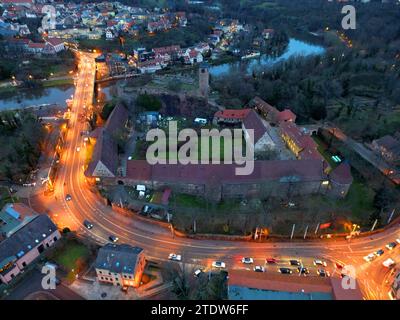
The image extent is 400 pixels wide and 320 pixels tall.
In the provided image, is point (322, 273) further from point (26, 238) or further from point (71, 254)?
point (26, 238)

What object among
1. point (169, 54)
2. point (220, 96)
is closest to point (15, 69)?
point (169, 54)

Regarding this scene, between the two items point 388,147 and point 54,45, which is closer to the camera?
point 388,147

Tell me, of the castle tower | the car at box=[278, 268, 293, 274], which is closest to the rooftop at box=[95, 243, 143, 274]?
the car at box=[278, 268, 293, 274]

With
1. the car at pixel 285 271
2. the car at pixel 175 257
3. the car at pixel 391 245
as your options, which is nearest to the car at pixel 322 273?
the car at pixel 285 271

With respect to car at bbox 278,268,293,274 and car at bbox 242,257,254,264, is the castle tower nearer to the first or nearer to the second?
car at bbox 242,257,254,264

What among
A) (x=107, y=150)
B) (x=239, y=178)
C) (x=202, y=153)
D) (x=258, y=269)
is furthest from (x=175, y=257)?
(x=107, y=150)

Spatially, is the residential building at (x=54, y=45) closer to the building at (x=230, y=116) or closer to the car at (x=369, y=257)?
the building at (x=230, y=116)
